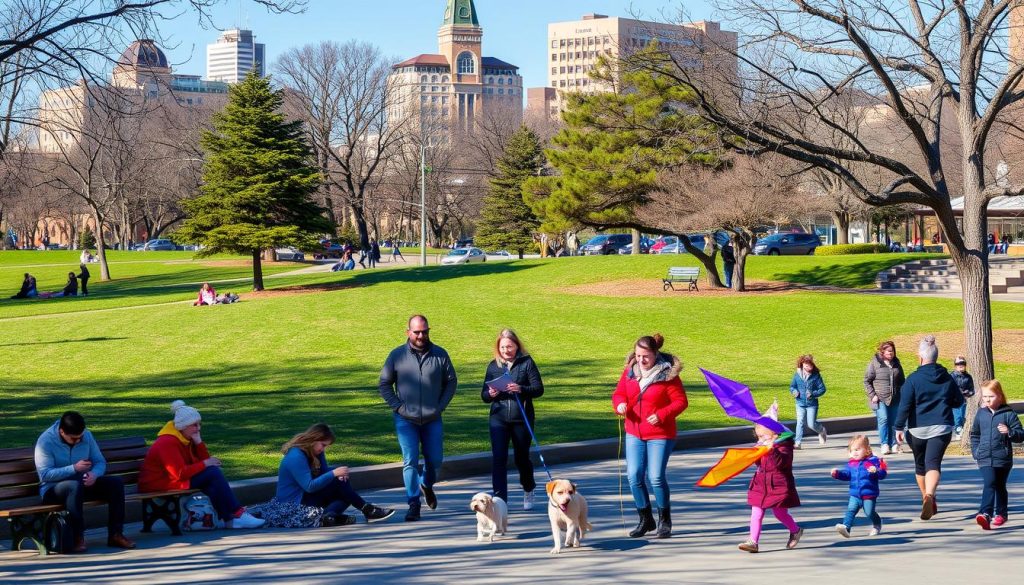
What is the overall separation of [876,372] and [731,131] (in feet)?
10.9

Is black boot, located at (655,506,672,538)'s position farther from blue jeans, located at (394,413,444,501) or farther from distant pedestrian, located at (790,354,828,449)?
distant pedestrian, located at (790,354,828,449)

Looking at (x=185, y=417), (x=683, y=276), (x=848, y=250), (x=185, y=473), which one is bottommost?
(x=185, y=473)

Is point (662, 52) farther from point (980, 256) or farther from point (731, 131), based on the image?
point (980, 256)

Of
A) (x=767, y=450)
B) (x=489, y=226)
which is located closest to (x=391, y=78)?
(x=489, y=226)

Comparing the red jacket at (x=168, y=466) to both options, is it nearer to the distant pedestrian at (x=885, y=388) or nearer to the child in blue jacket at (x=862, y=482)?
the child in blue jacket at (x=862, y=482)

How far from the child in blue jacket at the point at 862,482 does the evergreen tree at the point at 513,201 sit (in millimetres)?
63086

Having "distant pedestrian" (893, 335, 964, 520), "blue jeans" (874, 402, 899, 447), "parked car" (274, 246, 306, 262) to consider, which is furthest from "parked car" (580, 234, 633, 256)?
"distant pedestrian" (893, 335, 964, 520)

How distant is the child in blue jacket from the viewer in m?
8.95

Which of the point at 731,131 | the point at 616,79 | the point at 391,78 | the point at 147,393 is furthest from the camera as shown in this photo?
the point at 391,78

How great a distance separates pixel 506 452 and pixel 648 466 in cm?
154

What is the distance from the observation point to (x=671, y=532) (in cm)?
921

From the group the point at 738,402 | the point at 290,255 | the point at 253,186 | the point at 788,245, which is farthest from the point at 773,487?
the point at 290,255

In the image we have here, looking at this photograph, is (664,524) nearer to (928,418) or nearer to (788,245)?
(928,418)

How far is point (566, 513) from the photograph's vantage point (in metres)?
8.45
